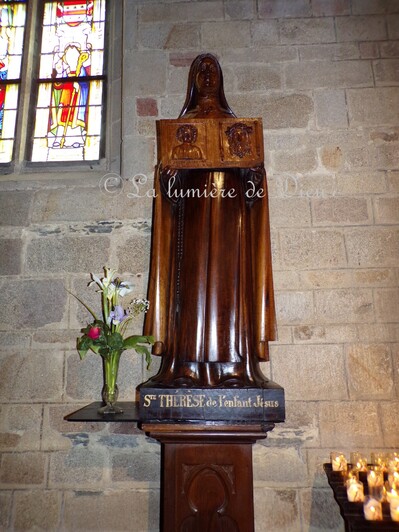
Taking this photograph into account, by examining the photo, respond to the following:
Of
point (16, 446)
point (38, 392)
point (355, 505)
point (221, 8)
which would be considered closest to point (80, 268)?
point (38, 392)

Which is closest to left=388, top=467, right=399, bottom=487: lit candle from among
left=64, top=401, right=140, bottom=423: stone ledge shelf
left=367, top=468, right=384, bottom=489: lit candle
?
left=367, top=468, right=384, bottom=489: lit candle

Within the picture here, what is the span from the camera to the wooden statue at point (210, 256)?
206 centimetres

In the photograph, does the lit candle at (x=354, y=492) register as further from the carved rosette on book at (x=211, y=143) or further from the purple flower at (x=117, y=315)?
the carved rosette on book at (x=211, y=143)

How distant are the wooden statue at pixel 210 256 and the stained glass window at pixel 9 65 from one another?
1.50 m

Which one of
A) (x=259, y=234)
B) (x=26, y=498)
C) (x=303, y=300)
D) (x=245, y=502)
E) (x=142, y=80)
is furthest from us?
(x=142, y=80)

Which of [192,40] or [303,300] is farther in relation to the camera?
[192,40]

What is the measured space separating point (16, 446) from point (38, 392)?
0.32 metres

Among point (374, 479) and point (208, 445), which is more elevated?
point (208, 445)

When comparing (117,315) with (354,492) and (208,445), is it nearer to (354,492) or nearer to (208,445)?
(208,445)

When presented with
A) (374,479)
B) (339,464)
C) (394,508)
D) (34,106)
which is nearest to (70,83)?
(34,106)

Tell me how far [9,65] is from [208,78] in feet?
6.09

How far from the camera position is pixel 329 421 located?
251 centimetres

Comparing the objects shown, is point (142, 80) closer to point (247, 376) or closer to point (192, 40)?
point (192, 40)

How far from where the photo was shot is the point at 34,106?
3334 millimetres
